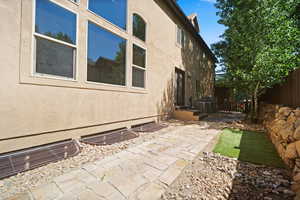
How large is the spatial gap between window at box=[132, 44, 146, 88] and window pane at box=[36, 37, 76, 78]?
2.31m

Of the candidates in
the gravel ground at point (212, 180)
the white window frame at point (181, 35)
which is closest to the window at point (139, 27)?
the white window frame at point (181, 35)

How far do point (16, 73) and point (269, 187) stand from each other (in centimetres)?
437

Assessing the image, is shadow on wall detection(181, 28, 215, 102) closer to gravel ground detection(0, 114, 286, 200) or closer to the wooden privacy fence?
the wooden privacy fence

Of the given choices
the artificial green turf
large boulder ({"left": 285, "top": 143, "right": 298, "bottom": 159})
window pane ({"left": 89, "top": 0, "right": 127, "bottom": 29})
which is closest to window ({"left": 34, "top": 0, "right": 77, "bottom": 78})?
window pane ({"left": 89, "top": 0, "right": 127, "bottom": 29})

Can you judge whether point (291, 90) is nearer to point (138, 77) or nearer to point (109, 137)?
point (138, 77)

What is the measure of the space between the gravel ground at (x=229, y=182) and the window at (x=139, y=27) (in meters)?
4.68

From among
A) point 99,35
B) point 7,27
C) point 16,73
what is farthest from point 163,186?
A: point 99,35

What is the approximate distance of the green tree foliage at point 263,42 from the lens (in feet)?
18.3

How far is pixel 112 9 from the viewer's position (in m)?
4.48

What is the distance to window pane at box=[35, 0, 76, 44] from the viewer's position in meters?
2.89

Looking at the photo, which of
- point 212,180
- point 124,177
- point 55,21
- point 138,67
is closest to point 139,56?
point 138,67

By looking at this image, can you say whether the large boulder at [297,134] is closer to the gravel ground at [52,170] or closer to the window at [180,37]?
the gravel ground at [52,170]

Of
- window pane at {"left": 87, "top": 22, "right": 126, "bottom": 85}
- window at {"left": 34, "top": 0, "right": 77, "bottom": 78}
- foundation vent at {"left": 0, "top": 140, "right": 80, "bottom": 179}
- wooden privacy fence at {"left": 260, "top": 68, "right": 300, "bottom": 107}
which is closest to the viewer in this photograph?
foundation vent at {"left": 0, "top": 140, "right": 80, "bottom": 179}

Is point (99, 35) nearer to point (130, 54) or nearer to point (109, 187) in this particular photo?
point (130, 54)
